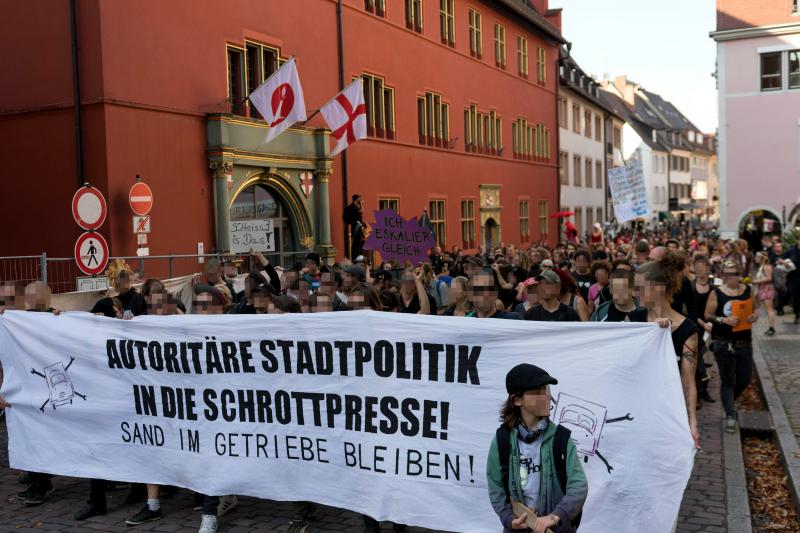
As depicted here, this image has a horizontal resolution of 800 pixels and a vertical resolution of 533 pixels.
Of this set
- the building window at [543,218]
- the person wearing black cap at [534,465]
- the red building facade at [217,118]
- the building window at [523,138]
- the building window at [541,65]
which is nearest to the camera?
the person wearing black cap at [534,465]

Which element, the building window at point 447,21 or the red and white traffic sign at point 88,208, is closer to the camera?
the red and white traffic sign at point 88,208

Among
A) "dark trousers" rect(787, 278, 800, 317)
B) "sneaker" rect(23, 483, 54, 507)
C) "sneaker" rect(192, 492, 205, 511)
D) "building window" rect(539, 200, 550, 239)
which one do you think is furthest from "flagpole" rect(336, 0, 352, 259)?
"building window" rect(539, 200, 550, 239)

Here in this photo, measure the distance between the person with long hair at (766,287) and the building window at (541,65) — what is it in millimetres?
24043

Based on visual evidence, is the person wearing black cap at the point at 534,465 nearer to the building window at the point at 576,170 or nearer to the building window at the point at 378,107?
the building window at the point at 378,107

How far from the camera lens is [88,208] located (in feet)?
40.7

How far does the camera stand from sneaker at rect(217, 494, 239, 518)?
687cm

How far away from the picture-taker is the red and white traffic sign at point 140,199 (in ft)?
49.0

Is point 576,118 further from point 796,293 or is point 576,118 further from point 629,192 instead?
point 796,293

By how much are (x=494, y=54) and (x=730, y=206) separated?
14.7 meters

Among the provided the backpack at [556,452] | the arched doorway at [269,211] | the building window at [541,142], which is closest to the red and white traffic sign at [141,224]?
the arched doorway at [269,211]

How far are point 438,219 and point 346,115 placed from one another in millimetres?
10918

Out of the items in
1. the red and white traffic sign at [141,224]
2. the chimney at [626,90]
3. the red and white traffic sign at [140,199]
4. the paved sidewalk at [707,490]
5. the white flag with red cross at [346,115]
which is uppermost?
the chimney at [626,90]

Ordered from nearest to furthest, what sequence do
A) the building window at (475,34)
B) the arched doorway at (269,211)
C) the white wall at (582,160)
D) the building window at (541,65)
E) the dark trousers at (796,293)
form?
the arched doorway at (269,211)
the dark trousers at (796,293)
the building window at (475,34)
the building window at (541,65)
the white wall at (582,160)

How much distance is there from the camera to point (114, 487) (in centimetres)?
Result: 783
